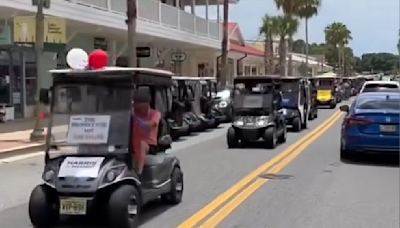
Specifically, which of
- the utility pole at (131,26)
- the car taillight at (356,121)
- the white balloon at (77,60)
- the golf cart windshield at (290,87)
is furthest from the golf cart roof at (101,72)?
the golf cart windshield at (290,87)

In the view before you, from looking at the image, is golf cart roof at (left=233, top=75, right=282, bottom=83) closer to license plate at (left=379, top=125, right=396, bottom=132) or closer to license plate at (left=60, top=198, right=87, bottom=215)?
license plate at (left=379, top=125, right=396, bottom=132)

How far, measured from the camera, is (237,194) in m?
11.0

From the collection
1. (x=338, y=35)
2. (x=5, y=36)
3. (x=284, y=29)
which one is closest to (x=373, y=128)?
(x=5, y=36)

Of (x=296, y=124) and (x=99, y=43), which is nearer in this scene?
(x=296, y=124)

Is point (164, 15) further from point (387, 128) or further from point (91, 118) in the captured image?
point (91, 118)

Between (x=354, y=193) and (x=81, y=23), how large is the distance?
15921mm

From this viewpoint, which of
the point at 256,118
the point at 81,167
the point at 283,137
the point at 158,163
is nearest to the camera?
the point at 81,167

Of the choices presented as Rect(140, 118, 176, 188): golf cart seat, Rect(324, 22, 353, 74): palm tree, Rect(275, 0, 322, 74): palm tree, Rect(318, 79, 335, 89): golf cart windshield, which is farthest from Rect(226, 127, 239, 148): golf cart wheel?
Rect(324, 22, 353, 74): palm tree

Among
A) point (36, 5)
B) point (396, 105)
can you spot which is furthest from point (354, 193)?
point (36, 5)

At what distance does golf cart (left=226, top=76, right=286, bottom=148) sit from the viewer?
61.0 ft

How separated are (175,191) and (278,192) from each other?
207 cm

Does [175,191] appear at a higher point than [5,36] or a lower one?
lower

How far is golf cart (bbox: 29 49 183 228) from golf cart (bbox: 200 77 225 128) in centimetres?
1622

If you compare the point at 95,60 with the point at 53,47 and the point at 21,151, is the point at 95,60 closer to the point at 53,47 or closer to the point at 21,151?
the point at 21,151
